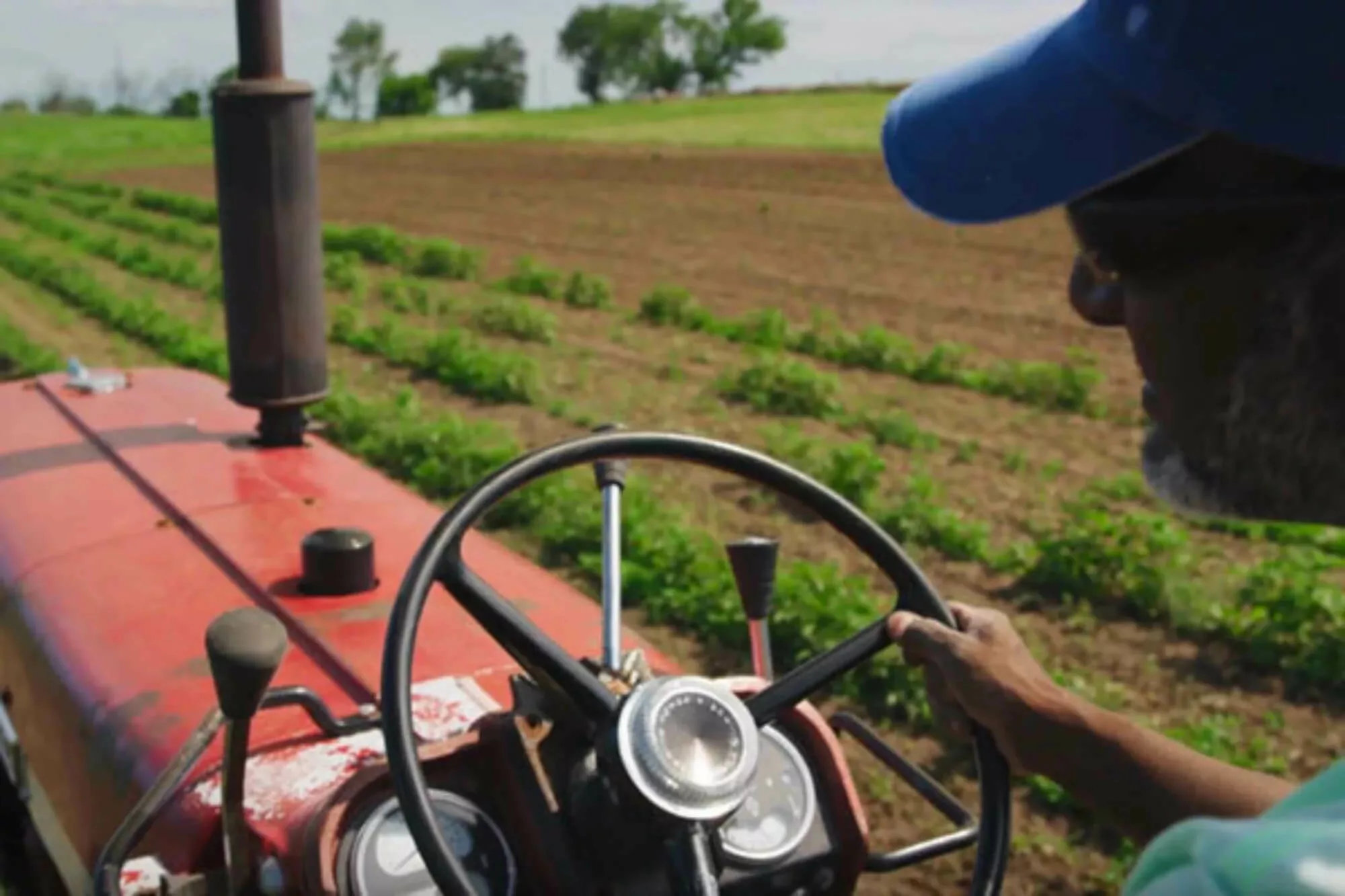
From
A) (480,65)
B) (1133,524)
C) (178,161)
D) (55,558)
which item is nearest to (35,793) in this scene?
(55,558)

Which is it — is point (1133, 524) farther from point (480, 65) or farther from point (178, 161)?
point (480, 65)

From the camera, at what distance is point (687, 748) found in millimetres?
1609

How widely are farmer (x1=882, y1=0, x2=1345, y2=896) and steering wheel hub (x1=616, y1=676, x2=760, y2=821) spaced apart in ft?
1.73

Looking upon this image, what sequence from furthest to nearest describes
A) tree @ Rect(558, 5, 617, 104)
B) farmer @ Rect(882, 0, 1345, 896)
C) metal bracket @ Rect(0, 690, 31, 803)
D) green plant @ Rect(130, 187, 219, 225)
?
tree @ Rect(558, 5, 617, 104) → green plant @ Rect(130, 187, 219, 225) → metal bracket @ Rect(0, 690, 31, 803) → farmer @ Rect(882, 0, 1345, 896)

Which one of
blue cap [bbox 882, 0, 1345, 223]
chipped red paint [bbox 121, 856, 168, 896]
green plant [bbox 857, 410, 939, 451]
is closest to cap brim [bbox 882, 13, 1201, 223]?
blue cap [bbox 882, 0, 1345, 223]

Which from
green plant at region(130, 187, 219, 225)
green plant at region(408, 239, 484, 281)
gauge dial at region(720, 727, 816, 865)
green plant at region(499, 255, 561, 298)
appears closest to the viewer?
gauge dial at region(720, 727, 816, 865)

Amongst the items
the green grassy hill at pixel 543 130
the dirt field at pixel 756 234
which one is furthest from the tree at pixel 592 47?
the dirt field at pixel 756 234

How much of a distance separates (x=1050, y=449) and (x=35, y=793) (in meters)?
5.61

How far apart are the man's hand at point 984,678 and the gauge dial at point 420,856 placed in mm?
528

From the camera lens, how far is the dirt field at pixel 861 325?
4.53 metres

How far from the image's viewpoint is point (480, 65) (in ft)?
291

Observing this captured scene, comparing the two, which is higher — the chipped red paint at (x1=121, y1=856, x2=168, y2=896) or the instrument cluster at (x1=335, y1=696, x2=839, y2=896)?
the instrument cluster at (x1=335, y1=696, x2=839, y2=896)

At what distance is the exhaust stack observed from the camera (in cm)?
307

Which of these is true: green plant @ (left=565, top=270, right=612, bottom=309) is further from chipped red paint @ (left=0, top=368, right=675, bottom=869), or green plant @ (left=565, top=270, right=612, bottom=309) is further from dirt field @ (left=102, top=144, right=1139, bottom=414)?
chipped red paint @ (left=0, top=368, right=675, bottom=869)
